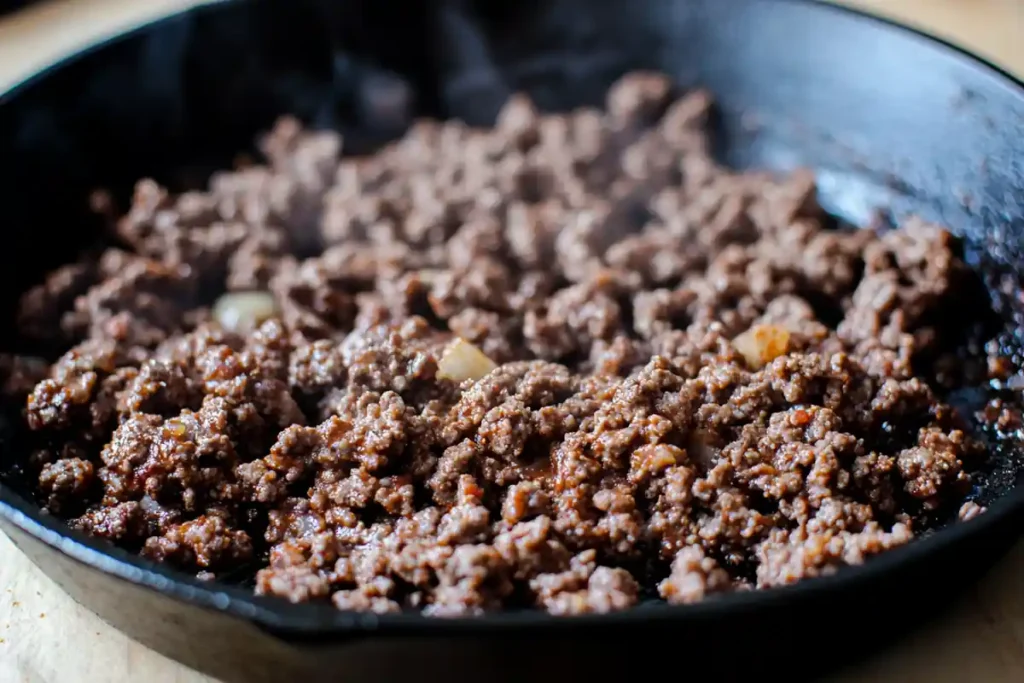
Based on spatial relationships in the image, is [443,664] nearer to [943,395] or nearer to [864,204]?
[943,395]

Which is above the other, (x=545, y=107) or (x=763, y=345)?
(x=545, y=107)

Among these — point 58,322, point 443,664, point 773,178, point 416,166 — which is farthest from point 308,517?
point 773,178

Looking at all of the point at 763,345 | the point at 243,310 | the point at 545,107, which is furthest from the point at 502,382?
the point at 545,107

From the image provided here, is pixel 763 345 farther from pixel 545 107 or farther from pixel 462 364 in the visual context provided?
pixel 545 107

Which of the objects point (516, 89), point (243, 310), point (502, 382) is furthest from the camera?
point (516, 89)

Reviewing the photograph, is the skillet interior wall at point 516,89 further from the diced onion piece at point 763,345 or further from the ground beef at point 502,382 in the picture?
the diced onion piece at point 763,345

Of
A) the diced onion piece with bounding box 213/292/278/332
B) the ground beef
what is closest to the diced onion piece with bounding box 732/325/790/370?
the ground beef

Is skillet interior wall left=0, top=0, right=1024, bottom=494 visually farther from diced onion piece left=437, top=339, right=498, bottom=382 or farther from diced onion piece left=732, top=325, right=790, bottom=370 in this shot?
diced onion piece left=437, top=339, right=498, bottom=382
